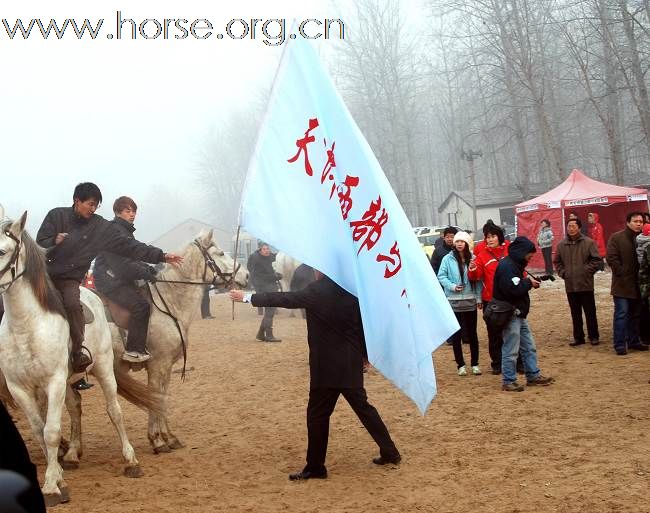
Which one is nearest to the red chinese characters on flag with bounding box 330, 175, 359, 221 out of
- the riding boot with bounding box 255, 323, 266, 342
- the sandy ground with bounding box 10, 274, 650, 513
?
the sandy ground with bounding box 10, 274, 650, 513

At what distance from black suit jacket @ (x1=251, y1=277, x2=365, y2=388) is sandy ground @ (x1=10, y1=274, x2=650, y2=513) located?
0.87 meters

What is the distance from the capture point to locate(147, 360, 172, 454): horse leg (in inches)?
287

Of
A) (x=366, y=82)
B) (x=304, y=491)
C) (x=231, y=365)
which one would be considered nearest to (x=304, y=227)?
(x=304, y=491)

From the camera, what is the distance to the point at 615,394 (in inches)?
323

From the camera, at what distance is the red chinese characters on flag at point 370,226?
5.30 meters

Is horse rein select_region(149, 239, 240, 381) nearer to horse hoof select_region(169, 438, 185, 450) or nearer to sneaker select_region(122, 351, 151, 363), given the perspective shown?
sneaker select_region(122, 351, 151, 363)

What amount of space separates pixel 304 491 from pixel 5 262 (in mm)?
2923

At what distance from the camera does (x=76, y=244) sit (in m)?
6.55

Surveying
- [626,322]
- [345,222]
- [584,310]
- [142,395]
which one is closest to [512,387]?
[626,322]

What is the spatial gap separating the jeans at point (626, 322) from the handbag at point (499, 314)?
8.04ft

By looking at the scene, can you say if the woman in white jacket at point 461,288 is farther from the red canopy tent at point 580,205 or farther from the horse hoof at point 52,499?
the red canopy tent at point 580,205

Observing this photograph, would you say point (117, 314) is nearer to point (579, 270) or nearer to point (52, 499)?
point (52, 499)

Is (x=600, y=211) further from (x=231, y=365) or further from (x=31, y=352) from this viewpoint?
(x=31, y=352)

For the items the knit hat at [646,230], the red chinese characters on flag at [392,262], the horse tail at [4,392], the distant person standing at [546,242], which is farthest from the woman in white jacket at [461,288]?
the distant person standing at [546,242]
